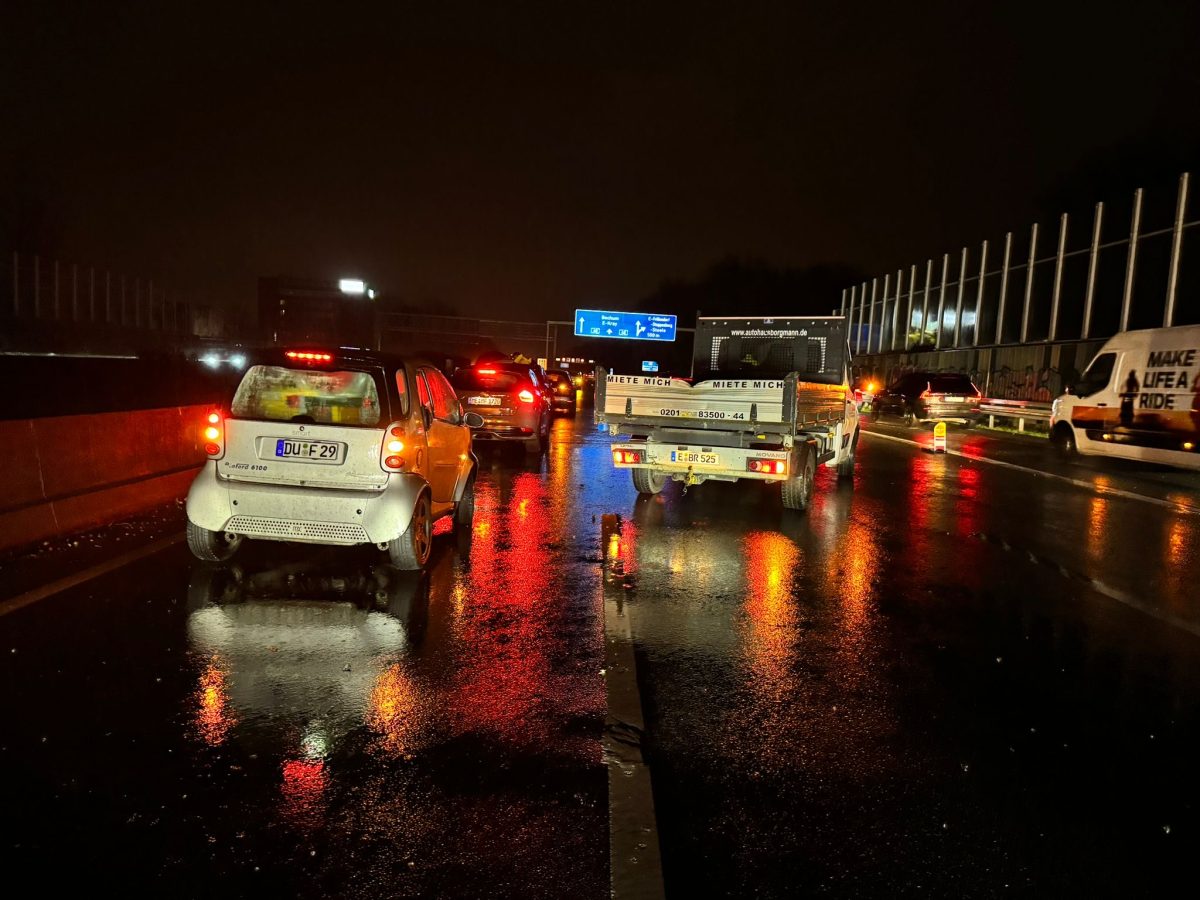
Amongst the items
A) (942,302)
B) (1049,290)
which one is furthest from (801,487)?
(942,302)

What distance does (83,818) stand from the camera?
3359mm

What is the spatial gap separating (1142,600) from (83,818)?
7.29 m

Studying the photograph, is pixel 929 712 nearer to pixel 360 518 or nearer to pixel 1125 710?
pixel 1125 710

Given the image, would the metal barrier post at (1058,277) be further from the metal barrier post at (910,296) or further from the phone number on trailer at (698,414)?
the phone number on trailer at (698,414)

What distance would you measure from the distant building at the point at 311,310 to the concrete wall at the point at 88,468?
31.3 meters

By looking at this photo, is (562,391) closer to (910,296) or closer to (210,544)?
(210,544)

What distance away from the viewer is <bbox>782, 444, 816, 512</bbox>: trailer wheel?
11062mm

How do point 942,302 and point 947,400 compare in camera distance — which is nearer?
point 947,400

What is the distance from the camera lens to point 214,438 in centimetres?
695

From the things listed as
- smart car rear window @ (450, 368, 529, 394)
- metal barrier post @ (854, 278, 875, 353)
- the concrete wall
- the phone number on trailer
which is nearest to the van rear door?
the concrete wall

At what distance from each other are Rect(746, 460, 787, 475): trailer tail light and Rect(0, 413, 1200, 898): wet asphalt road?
219cm

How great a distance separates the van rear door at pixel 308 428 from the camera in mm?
6867

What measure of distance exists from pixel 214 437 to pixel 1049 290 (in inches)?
1425

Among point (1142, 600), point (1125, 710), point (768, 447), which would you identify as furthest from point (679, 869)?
point (768, 447)
